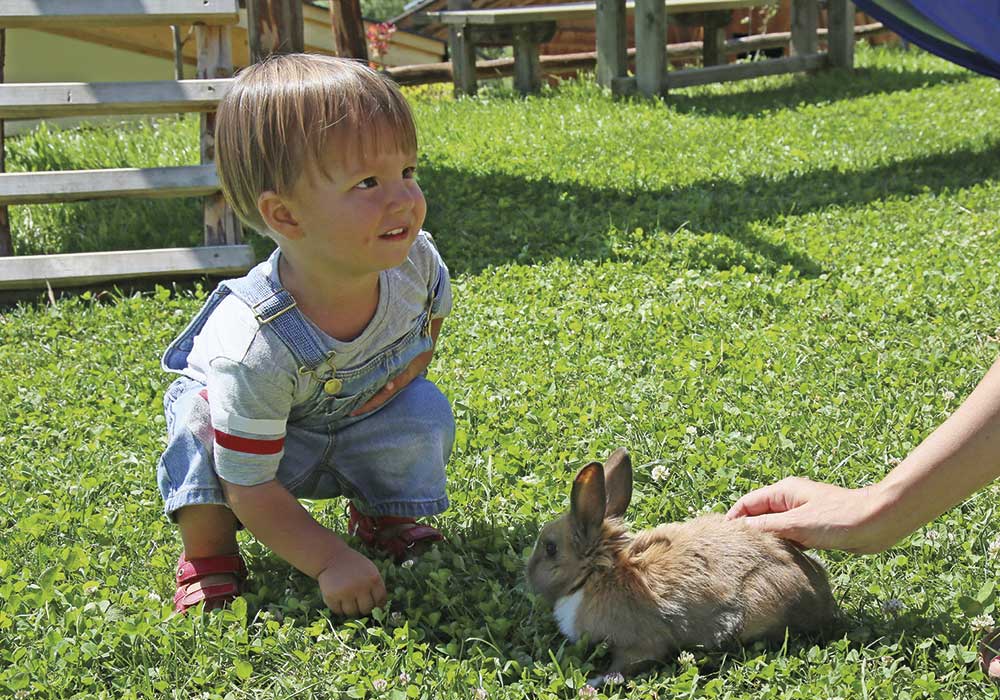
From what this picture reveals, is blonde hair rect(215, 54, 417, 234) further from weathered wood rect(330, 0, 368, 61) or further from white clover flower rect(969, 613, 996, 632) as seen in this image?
weathered wood rect(330, 0, 368, 61)

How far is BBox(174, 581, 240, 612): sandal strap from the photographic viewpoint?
2.84 meters

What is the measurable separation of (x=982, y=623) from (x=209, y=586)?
1838 millimetres

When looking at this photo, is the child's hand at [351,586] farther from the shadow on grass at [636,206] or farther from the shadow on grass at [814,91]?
the shadow on grass at [814,91]

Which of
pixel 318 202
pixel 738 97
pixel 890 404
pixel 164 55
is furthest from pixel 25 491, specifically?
pixel 164 55

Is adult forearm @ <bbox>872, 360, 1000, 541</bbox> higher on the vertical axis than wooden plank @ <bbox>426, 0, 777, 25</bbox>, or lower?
lower

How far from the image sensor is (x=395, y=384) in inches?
123

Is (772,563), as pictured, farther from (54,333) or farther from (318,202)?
(54,333)

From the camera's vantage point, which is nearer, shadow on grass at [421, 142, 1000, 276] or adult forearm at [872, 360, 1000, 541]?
adult forearm at [872, 360, 1000, 541]

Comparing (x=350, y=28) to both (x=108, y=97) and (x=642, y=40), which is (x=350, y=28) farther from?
(x=642, y=40)

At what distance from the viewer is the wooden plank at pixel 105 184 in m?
5.96

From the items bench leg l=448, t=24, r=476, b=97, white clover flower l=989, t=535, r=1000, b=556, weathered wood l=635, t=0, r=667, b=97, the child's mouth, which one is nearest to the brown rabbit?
white clover flower l=989, t=535, r=1000, b=556

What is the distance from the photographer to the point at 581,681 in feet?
7.97

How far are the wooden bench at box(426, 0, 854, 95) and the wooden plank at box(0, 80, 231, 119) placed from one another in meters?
5.37

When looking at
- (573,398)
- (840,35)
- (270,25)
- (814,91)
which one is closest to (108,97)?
(270,25)
